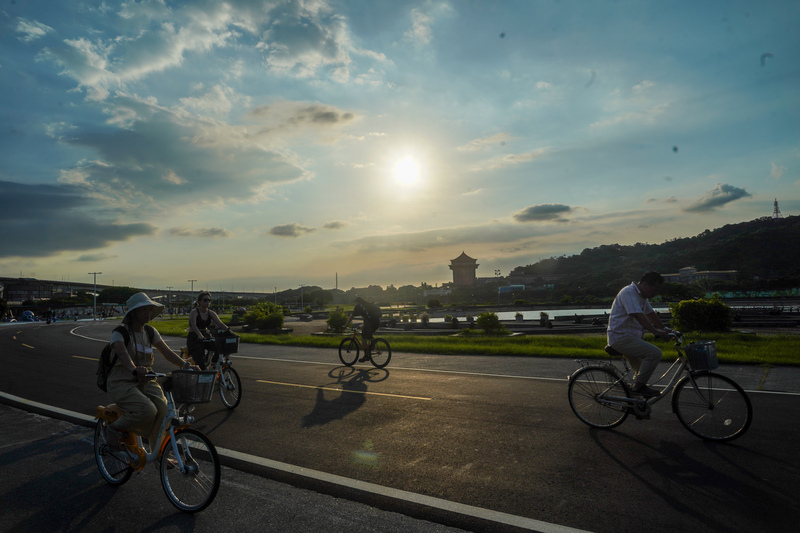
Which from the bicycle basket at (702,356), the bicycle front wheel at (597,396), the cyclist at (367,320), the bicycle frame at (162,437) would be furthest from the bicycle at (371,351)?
the bicycle frame at (162,437)

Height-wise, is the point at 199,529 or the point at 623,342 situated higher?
the point at 623,342

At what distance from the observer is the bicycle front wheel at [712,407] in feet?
18.2

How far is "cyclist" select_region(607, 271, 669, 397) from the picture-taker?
6023 mm

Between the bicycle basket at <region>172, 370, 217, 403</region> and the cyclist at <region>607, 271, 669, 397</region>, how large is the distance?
503 cm

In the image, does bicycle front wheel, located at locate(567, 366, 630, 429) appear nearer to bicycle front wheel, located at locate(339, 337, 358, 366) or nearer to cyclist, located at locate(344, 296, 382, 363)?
cyclist, located at locate(344, 296, 382, 363)

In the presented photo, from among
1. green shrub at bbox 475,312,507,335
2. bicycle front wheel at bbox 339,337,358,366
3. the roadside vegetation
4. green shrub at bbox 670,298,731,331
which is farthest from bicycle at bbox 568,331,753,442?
green shrub at bbox 475,312,507,335

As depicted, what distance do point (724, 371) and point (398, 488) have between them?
9684 millimetres

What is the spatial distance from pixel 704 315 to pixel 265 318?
27.1 meters

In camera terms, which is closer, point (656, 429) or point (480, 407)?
point (656, 429)

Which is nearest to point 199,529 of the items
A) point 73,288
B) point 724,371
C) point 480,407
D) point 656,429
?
point 480,407

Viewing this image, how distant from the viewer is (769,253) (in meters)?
113

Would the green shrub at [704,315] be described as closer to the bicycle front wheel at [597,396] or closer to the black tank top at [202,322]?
the bicycle front wheel at [597,396]

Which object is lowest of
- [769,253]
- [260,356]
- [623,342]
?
[260,356]

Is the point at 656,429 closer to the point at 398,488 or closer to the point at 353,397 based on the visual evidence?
the point at 398,488
